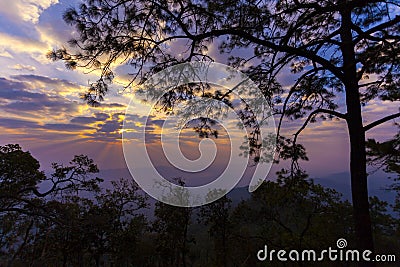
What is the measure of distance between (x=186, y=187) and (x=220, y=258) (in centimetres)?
362

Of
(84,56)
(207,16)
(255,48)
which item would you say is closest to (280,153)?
(255,48)

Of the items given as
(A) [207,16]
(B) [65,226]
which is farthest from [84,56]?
(B) [65,226]

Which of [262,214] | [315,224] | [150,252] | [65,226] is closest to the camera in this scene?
[65,226]

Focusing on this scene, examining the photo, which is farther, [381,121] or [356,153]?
[356,153]

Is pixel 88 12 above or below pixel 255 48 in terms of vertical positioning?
below

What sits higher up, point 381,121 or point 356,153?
point 381,121

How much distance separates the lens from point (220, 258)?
11.1 metres

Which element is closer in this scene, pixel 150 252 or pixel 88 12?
pixel 88 12

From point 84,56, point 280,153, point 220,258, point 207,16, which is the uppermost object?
point 207,16

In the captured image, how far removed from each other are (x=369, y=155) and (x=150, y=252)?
574 inches

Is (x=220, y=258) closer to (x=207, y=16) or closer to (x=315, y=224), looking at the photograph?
(x=315, y=224)

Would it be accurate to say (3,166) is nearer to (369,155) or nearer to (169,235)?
(169,235)

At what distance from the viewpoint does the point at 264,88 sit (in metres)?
4.66

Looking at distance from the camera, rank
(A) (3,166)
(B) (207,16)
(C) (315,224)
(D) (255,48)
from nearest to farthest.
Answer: (B) (207,16), (D) (255,48), (A) (3,166), (C) (315,224)
